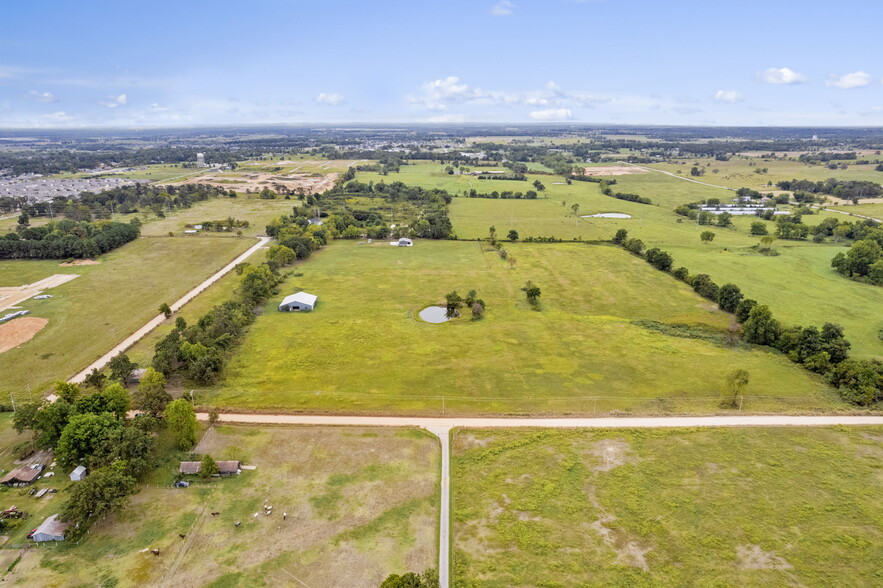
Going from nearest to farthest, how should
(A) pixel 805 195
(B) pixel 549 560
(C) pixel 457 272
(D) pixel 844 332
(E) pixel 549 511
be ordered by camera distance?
(B) pixel 549 560 < (E) pixel 549 511 < (D) pixel 844 332 < (C) pixel 457 272 < (A) pixel 805 195

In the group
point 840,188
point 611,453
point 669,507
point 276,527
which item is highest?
point 840,188

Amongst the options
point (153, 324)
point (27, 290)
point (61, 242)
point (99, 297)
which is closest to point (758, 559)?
point (153, 324)

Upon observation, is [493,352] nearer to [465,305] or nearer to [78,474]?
[465,305]

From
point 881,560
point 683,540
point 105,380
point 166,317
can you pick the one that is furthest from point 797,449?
point 166,317

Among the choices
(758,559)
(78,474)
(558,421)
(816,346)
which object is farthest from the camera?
(816,346)

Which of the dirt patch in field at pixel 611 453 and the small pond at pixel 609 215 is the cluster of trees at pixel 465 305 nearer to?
the dirt patch in field at pixel 611 453

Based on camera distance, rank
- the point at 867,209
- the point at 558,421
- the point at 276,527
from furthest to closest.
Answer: the point at 867,209 < the point at 558,421 < the point at 276,527

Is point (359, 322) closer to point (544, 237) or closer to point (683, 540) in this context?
point (683, 540)
